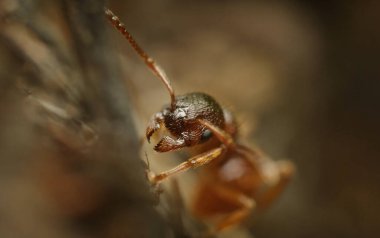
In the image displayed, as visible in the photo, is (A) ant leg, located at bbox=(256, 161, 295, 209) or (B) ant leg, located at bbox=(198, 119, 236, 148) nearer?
(B) ant leg, located at bbox=(198, 119, 236, 148)

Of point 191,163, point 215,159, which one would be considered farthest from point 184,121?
point 215,159

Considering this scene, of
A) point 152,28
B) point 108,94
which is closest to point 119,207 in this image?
point 108,94

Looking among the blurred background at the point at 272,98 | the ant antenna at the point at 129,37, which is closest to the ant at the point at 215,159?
the ant antenna at the point at 129,37

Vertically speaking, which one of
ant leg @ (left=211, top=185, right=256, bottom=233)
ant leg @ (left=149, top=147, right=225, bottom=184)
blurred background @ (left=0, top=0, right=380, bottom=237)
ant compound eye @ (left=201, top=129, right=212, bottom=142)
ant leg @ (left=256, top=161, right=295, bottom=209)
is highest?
blurred background @ (left=0, top=0, right=380, bottom=237)

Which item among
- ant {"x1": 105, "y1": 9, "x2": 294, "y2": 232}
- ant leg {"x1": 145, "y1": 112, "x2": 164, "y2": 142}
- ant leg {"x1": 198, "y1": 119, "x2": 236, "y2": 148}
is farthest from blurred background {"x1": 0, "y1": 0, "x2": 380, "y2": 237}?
ant leg {"x1": 145, "y1": 112, "x2": 164, "y2": 142}

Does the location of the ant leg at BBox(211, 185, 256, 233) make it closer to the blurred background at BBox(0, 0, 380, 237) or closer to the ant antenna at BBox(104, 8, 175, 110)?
the blurred background at BBox(0, 0, 380, 237)

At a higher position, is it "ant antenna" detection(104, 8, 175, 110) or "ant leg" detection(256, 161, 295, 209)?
"ant leg" detection(256, 161, 295, 209)

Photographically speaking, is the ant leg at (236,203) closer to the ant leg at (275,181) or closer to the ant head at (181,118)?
the ant leg at (275,181)
